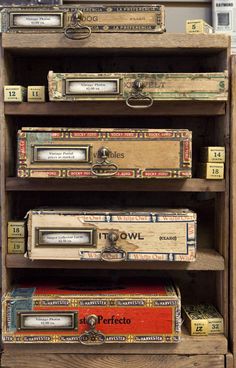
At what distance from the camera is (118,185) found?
1577 millimetres

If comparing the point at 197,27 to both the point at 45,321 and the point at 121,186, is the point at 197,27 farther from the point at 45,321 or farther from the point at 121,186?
the point at 45,321

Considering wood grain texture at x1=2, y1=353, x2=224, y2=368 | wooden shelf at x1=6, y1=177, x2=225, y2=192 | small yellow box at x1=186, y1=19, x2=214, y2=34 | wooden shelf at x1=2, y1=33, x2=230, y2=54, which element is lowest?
wood grain texture at x1=2, y1=353, x2=224, y2=368

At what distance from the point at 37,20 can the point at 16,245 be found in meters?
0.77

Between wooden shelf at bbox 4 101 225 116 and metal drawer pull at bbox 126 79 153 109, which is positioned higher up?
metal drawer pull at bbox 126 79 153 109

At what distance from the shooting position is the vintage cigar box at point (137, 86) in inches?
59.7

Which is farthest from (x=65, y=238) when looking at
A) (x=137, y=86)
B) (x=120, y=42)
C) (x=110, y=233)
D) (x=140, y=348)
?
(x=120, y=42)

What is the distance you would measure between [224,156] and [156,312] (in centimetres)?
57

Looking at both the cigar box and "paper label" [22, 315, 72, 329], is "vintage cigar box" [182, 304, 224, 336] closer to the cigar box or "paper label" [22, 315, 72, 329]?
"paper label" [22, 315, 72, 329]

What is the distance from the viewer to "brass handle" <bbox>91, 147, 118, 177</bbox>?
58.8 inches

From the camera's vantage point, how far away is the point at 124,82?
4.99 ft

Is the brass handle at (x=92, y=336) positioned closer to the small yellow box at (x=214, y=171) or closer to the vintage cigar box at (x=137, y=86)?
the small yellow box at (x=214, y=171)

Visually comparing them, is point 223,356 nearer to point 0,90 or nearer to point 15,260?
point 15,260

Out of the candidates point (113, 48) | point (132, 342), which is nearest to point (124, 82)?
point (113, 48)

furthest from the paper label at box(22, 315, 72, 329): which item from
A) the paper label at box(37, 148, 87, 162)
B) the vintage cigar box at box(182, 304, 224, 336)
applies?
the paper label at box(37, 148, 87, 162)
